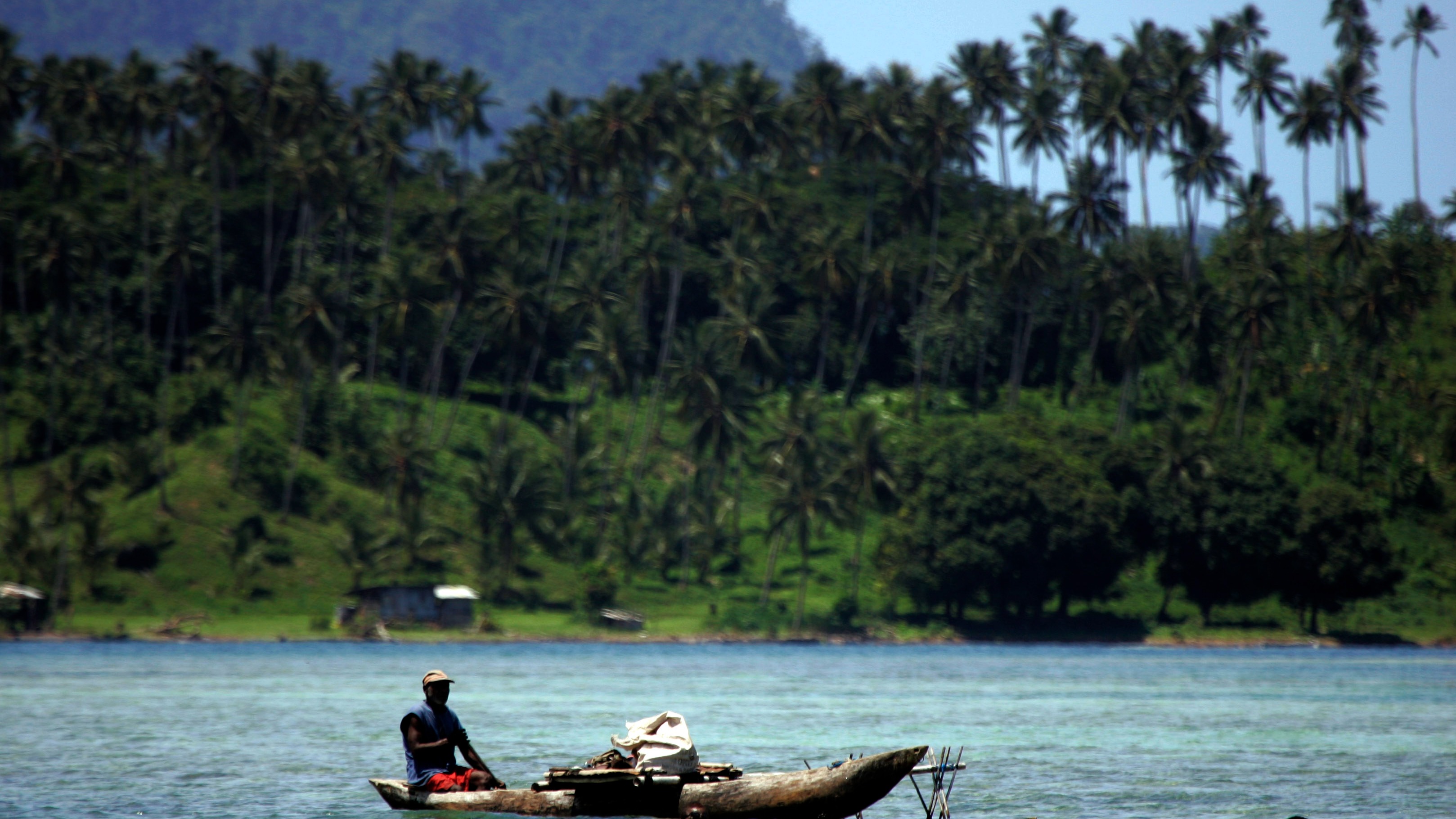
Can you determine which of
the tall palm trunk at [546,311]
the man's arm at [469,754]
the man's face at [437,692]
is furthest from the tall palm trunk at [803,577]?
the man's face at [437,692]

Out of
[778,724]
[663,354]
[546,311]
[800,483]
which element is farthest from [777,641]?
[778,724]

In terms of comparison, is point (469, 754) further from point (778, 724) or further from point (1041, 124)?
point (1041, 124)

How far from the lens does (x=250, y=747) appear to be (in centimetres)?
3719

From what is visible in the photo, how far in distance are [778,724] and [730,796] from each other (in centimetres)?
2156

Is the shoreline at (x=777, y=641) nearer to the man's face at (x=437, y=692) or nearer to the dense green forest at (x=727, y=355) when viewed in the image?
the dense green forest at (x=727, y=355)

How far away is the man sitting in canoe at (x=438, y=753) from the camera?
80.0ft

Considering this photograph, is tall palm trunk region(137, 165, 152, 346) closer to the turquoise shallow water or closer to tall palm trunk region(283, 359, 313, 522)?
tall palm trunk region(283, 359, 313, 522)

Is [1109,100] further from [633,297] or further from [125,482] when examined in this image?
[125,482]

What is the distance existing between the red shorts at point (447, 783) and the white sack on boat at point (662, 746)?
9.04 feet

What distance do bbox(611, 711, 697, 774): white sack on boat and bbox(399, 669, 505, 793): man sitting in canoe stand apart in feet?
7.84

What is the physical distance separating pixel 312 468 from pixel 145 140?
48.1m

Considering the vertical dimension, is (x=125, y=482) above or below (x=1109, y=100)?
below

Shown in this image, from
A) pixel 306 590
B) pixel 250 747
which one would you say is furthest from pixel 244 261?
pixel 250 747

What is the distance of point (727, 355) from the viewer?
122m
